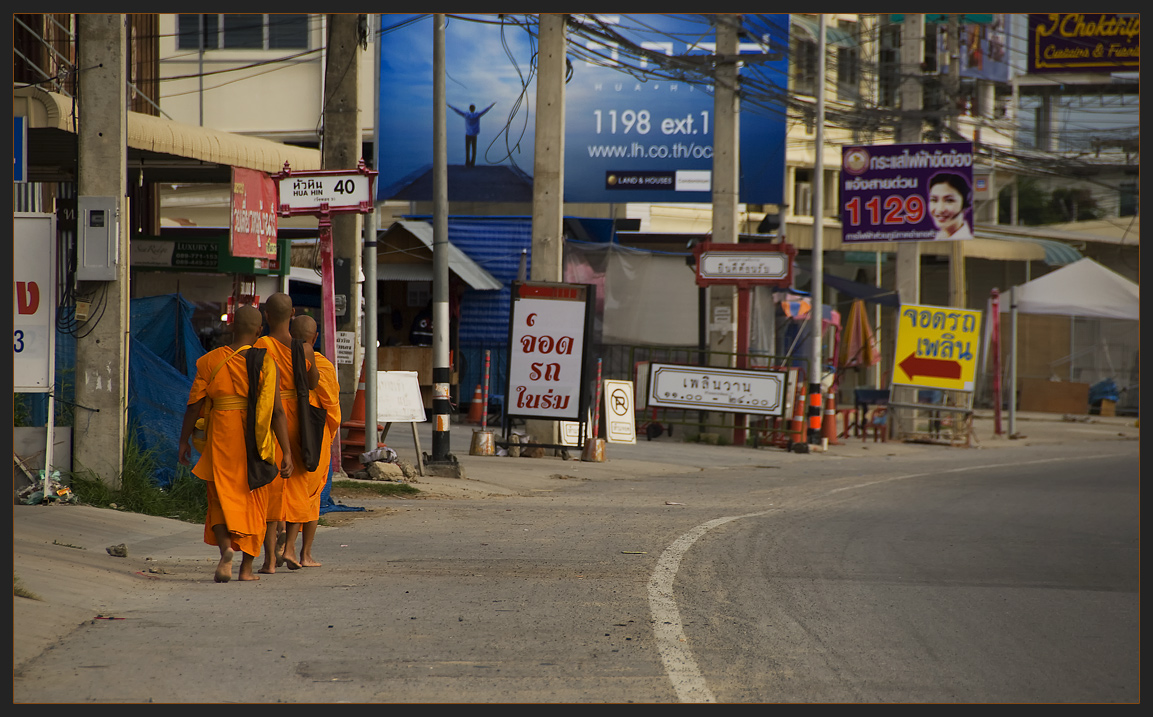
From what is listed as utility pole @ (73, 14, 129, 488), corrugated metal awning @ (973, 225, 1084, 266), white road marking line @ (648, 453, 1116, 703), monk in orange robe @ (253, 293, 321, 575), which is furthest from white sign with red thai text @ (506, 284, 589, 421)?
corrugated metal awning @ (973, 225, 1084, 266)

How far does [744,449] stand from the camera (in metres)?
22.2

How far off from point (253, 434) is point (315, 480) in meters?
0.73

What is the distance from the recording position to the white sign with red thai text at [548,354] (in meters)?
17.9

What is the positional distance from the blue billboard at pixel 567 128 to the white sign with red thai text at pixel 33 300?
802 inches

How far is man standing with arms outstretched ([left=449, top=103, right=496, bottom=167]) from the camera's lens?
3078cm

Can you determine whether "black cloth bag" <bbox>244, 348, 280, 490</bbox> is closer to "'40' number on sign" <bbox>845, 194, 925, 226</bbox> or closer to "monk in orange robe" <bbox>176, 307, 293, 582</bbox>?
"monk in orange robe" <bbox>176, 307, 293, 582</bbox>

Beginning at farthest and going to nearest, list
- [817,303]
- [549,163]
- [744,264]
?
[817,303], [744,264], [549,163]

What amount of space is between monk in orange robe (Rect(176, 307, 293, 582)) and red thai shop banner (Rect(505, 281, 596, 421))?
9.88m

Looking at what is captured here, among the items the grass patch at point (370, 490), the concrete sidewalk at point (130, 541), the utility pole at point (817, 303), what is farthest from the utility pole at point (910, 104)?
the grass patch at point (370, 490)

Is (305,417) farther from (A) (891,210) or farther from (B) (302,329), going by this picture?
(A) (891,210)

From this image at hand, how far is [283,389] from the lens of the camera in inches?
327

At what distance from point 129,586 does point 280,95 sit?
2947 cm

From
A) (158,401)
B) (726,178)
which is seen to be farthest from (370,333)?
(726,178)

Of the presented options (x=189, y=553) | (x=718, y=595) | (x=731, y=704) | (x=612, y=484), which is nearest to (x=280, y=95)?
(x=612, y=484)
